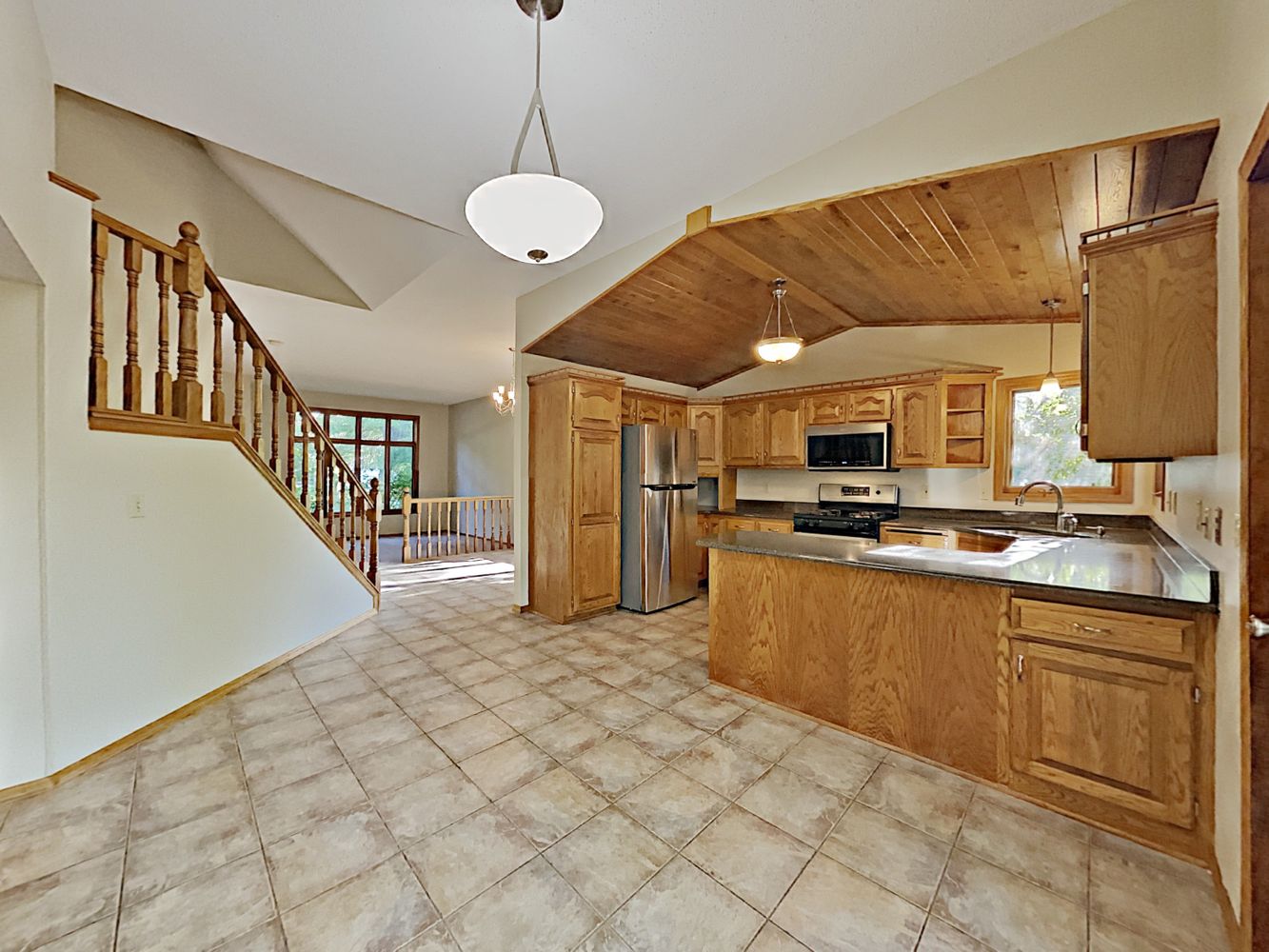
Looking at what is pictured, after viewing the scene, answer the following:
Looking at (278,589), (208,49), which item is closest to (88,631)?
(278,589)

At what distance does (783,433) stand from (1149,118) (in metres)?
3.71

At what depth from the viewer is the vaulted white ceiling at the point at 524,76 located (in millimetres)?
1735

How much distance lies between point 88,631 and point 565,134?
10.2ft

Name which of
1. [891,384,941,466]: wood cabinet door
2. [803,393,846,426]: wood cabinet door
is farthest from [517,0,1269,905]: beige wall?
[803,393,846,426]: wood cabinet door

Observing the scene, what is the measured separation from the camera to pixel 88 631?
220 cm

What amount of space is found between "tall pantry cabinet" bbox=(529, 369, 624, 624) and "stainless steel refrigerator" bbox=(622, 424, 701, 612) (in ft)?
0.33

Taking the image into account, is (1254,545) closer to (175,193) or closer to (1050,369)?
(1050,369)

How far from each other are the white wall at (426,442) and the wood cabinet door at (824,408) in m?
7.94

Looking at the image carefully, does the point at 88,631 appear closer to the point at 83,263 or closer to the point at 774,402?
the point at 83,263

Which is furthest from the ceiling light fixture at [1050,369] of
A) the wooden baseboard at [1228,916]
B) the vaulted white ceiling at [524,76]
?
the wooden baseboard at [1228,916]

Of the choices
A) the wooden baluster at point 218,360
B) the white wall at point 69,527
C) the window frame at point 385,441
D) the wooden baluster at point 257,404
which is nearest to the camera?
the white wall at point 69,527

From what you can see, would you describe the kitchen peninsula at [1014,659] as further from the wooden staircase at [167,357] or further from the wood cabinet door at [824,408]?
the wooden staircase at [167,357]

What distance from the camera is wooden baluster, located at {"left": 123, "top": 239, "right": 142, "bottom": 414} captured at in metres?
2.39

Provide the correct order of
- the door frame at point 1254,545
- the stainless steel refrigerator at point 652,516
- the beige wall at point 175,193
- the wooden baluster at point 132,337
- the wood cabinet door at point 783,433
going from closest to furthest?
the door frame at point 1254,545
the wooden baluster at point 132,337
the beige wall at point 175,193
the stainless steel refrigerator at point 652,516
the wood cabinet door at point 783,433
